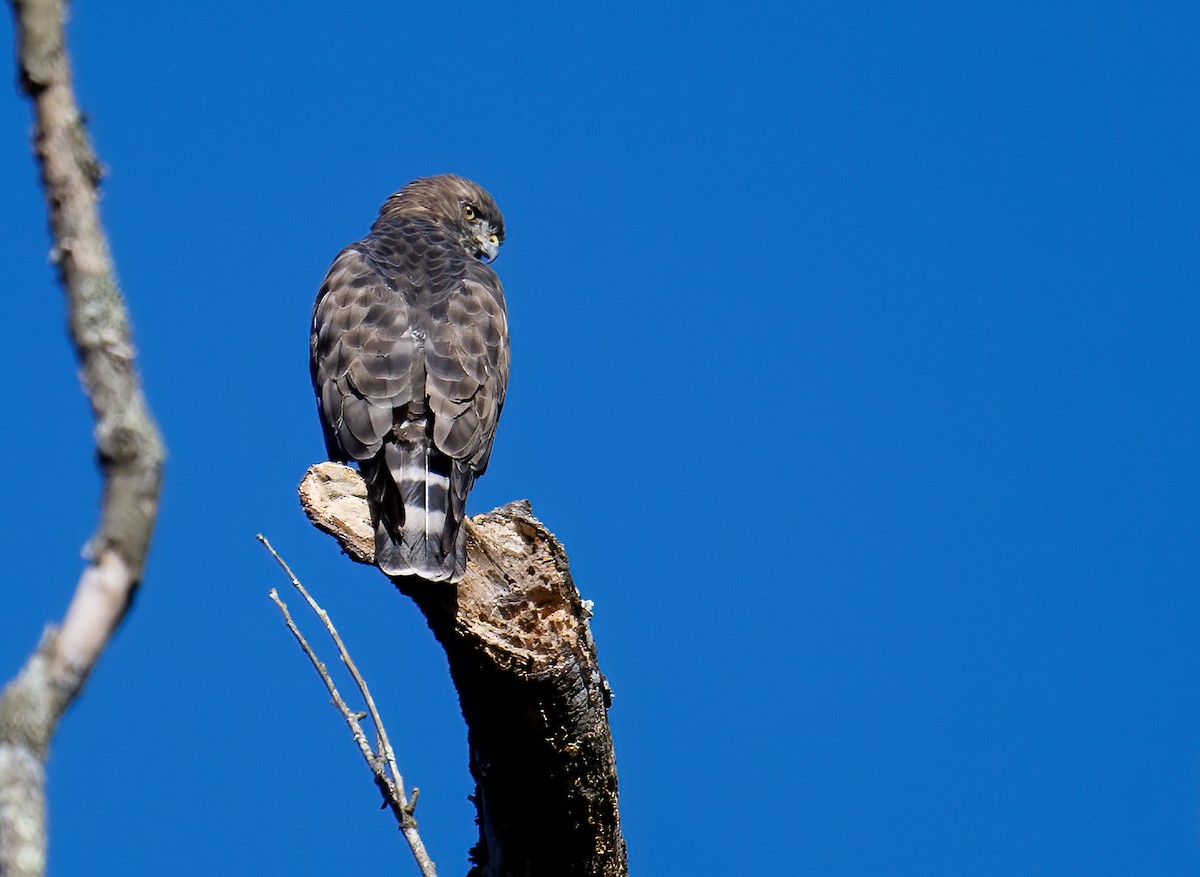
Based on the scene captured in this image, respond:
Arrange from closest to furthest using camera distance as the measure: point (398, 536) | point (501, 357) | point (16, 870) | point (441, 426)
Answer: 1. point (16, 870)
2. point (398, 536)
3. point (441, 426)
4. point (501, 357)

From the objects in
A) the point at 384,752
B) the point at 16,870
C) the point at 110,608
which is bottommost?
the point at 16,870

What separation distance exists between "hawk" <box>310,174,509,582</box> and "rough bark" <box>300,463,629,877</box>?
0.15 metres

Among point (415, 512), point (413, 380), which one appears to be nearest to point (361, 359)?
point (413, 380)

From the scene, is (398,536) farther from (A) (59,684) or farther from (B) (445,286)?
(A) (59,684)

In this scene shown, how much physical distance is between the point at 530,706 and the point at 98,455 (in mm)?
2717

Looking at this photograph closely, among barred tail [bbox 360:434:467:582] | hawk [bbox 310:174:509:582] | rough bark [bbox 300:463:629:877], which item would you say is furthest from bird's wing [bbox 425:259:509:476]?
rough bark [bbox 300:463:629:877]

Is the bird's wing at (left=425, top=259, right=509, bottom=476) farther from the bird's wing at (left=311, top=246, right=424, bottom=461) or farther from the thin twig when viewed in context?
the thin twig

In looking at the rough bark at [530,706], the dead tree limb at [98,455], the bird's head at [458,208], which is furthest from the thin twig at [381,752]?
the bird's head at [458,208]

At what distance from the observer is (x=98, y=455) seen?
1468 millimetres

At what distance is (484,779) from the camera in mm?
4215

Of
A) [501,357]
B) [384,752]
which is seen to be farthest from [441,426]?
[384,752]

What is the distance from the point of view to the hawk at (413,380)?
462cm

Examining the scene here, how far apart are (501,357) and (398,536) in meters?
1.62

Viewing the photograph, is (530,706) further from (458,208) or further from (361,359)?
(458,208)
